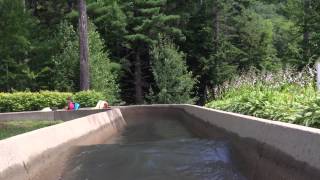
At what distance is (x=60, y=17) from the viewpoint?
46156 mm

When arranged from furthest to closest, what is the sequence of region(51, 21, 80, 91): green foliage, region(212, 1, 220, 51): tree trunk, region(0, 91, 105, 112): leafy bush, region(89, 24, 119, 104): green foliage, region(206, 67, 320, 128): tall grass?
region(212, 1, 220, 51): tree trunk, region(51, 21, 80, 91): green foliage, region(89, 24, 119, 104): green foliage, region(0, 91, 105, 112): leafy bush, region(206, 67, 320, 128): tall grass

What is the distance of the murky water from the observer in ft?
27.4

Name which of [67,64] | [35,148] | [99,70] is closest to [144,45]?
[99,70]

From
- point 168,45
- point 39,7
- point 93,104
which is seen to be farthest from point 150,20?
point 93,104

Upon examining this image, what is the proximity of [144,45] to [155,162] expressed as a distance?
1587 inches

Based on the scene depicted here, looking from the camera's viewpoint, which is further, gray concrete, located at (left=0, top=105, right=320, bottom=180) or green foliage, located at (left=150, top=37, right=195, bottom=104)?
green foliage, located at (left=150, top=37, right=195, bottom=104)

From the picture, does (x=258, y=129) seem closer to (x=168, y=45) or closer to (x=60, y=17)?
(x=168, y=45)

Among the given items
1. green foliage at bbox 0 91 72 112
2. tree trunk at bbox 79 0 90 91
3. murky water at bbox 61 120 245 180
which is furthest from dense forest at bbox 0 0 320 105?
murky water at bbox 61 120 245 180

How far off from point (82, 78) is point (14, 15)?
9271 mm

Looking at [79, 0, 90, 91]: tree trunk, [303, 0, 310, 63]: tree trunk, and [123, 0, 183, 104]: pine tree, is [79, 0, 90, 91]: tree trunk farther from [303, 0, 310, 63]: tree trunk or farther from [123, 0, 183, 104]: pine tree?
[303, 0, 310, 63]: tree trunk

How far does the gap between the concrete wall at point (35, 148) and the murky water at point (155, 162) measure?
1.40ft

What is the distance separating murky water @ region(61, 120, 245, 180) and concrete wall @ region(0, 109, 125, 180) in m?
0.43

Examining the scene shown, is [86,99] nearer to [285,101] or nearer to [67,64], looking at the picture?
[67,64]

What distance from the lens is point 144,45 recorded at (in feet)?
162
